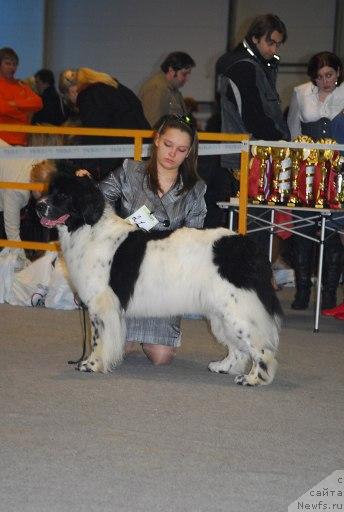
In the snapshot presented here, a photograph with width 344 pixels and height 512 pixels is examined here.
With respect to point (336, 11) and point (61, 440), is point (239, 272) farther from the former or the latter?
point (336, 11)

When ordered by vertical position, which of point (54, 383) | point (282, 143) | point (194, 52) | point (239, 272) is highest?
point (194, 52)

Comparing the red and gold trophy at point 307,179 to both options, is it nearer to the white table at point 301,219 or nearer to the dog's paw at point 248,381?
the white table at point 301,219

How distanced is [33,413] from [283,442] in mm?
907

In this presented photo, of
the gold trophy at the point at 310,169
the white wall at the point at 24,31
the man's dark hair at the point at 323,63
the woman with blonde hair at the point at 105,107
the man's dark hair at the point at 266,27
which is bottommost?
the gold trophy at the point at 310,169

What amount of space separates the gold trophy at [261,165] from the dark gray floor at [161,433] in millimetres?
1260

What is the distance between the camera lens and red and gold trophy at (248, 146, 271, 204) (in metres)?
6.00

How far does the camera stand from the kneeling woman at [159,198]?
4.64m

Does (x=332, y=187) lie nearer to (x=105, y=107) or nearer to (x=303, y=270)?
(x=303, y=270)

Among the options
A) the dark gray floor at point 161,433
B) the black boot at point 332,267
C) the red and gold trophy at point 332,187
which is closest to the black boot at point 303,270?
the black boot at point 332,267

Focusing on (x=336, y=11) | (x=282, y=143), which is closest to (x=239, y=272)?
(x=282, y=143)

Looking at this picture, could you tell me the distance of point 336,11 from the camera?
13195mm

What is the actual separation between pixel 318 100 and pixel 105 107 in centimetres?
152

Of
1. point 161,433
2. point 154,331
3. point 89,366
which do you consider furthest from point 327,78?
point 161,433

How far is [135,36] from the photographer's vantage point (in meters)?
14.0
